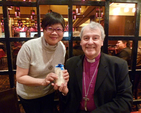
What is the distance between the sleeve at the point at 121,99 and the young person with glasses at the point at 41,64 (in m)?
0.41

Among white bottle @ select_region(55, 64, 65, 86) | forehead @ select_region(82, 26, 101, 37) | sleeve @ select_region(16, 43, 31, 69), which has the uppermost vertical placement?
forehead @ select_region(82, 26, 101, 37)

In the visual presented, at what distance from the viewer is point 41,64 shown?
1265 mm

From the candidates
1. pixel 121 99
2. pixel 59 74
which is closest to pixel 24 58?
pixel 59 74

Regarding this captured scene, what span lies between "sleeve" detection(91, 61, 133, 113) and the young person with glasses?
0.41 metres

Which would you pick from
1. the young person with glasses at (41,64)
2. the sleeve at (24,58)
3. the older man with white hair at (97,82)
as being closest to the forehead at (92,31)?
the older man with white hair at (97,82)

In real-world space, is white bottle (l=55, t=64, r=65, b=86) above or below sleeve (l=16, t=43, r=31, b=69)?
below

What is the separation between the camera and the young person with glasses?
3.86ft

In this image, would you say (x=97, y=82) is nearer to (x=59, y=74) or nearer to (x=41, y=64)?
(x=59, y=74)

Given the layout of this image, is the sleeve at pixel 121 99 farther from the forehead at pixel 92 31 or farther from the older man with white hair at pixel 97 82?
the forehead at pixel 92 31

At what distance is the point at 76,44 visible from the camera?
1826 mm

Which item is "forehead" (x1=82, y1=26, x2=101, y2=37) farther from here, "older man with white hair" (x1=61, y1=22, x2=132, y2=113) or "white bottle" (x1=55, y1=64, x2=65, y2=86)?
"white bottle" (x1=55, y1=64, x2=65, y2=86)

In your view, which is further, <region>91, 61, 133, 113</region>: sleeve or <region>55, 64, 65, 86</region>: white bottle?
<region>91, 61, 133, 113</region>: sleeve

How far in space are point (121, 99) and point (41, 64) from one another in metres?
0.83

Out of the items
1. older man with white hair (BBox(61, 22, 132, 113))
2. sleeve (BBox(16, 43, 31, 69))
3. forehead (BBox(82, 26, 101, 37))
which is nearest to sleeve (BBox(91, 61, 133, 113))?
older man with white hair (BBox(61, 22, 132, 113))
